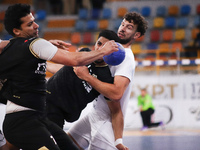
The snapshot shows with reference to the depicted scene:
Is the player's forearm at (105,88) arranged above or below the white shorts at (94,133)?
above

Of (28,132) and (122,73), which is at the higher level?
(122,73)

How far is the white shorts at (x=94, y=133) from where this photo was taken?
3828 mm

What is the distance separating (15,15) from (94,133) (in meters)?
1.73

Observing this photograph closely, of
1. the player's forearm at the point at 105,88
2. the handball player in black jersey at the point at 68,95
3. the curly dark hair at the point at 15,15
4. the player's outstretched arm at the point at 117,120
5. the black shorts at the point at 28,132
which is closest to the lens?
the black shorts at the point at 28,132

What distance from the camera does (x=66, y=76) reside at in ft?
11.9

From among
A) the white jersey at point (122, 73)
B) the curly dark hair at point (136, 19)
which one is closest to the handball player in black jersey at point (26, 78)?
the white jersey at point (122, 73)

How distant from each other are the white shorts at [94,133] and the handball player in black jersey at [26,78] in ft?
3.40

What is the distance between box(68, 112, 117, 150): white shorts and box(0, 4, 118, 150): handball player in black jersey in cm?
104

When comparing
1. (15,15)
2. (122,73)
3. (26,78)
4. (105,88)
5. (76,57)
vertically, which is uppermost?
(15,15)

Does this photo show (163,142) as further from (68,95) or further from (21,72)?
(21,72)

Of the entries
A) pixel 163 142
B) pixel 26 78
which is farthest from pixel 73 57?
pixel 163 142

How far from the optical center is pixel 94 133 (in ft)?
12.7

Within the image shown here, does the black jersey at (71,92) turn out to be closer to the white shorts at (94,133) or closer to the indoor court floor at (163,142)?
the white shorts at (94,133)

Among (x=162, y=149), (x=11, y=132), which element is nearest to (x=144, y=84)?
(x=162, y=149)
